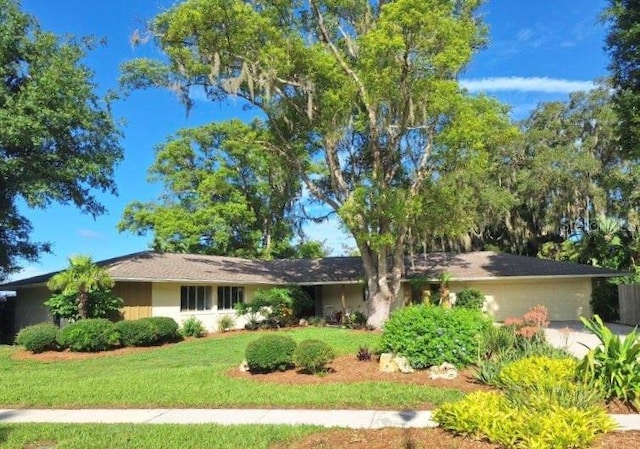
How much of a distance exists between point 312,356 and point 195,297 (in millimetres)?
14087

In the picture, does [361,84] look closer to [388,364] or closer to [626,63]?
[626,63]

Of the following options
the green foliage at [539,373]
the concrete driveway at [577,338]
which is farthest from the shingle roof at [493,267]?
the green foliage at [539,373]

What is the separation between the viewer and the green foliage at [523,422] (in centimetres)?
523

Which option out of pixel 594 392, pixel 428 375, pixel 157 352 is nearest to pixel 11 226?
pixel 157 352

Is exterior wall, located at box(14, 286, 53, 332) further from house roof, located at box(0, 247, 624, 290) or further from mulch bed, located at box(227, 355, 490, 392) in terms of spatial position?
mulch bed, located at box(227, 355, 490, 392)

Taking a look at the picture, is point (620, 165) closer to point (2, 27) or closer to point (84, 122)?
point (84, 122)

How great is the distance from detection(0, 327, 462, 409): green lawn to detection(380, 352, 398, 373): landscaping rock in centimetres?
112

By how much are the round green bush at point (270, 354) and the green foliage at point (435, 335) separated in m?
2.17

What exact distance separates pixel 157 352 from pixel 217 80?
10.9 metres

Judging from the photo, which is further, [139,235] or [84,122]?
[139,235]

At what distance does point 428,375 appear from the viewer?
10.5 m

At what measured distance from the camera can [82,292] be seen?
18.4 metres

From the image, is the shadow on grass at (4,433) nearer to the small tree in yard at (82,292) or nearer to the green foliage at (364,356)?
the green foliage at (364,356)

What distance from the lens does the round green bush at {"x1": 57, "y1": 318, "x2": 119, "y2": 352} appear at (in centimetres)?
1711
